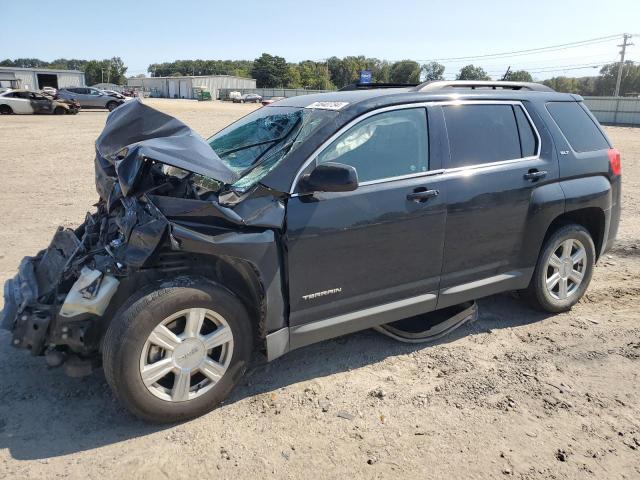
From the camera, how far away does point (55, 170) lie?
1119cm

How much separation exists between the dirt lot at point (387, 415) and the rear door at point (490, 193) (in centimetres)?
54

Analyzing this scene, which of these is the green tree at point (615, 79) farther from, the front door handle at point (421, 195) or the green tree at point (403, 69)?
the front door handle at point (421, 195)

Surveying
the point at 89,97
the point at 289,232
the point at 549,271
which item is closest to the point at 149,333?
the point at 289,232

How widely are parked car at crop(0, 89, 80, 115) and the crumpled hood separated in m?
29.4

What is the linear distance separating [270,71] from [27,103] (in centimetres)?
9261

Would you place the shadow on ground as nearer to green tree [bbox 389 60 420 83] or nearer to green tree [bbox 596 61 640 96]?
green tree [bbox 389 60 420 83]

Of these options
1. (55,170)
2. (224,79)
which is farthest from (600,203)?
(224,79)

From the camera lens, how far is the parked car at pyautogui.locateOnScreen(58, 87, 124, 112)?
118 ft

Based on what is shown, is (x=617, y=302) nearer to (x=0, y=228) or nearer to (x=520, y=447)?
(x=520, y=447)

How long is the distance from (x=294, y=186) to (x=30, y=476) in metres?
2.16

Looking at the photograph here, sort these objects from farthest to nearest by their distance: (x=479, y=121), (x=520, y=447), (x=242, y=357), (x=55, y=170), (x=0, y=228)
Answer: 1. (x=55, y=170)
2. (x=0, y=228)
3. (x=479, y=121)
4. (x=242, y=357)
5. (x=520, y=447)

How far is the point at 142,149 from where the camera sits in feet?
10.4

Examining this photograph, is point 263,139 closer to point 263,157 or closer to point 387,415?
point 263,157

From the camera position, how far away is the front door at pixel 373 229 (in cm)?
334
